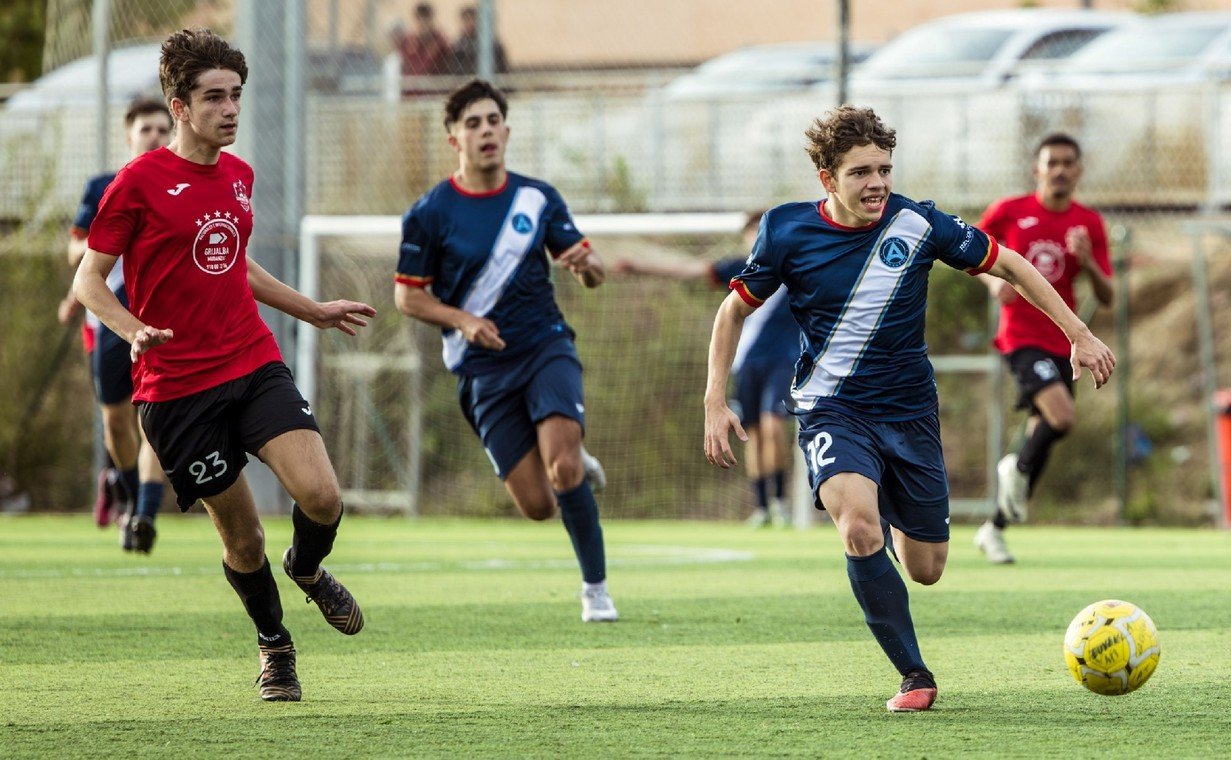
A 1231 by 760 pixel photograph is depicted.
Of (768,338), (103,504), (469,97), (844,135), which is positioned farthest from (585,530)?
(768,338)

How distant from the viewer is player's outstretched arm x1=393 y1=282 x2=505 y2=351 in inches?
293

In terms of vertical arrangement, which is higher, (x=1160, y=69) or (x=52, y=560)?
(x=1160, y=69)

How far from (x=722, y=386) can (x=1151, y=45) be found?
14749 millimetres

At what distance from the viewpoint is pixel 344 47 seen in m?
16.4

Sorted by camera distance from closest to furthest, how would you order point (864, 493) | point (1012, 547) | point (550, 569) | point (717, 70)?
point (864, 493), point (550, 569), point (1012, 547), point (717, 70)

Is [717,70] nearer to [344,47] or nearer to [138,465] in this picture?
[344,47]

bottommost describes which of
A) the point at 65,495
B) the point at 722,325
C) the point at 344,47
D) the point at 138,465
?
the point at 65,495

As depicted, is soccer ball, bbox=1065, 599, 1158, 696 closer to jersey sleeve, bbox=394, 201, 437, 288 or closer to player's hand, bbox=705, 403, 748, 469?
player's hand, bbox=705, 403, 748, 469

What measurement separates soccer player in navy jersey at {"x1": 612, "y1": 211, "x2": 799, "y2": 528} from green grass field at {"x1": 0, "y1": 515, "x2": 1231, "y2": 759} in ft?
10.3

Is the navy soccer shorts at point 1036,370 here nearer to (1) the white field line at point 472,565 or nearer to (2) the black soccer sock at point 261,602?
(1) the white field line at point 472,565

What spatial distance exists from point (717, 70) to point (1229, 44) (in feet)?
17.0

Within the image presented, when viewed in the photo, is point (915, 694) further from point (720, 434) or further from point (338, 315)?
point (338, 315)

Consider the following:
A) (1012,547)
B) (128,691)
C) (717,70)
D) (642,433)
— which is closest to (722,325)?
(128,691)

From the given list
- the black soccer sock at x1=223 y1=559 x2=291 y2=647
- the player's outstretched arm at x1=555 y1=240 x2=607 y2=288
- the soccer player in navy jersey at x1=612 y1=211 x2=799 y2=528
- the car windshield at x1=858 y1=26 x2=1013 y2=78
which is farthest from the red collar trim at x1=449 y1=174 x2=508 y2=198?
the car windshield at x1=858 y1=26 x2=1013 y2=78
